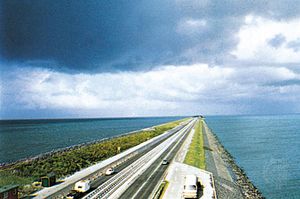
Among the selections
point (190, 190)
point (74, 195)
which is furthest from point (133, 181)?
point (190, 190)

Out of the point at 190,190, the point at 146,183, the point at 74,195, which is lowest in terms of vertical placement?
the point at 146,183

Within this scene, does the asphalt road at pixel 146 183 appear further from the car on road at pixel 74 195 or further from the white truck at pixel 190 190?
the car on road at pixel 74 195

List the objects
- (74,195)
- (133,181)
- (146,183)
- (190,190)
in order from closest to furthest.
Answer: (74,195)
(190,190)
(146,183)
(133,181)

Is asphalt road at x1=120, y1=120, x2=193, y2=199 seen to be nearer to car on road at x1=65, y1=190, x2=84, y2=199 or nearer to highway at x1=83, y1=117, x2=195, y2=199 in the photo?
highway at x1=83, y1=117, x2=195, y2=199

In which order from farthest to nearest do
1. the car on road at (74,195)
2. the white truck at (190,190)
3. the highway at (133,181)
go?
the highway at (133,181), the white truck at (190,190), the car on road at (74,195)

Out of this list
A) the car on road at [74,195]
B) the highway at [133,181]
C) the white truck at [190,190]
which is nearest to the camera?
the car on road at [74,195]

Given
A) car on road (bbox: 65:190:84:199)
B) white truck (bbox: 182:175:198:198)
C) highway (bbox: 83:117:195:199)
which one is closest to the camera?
car on road (bbox: 65:190:84:199)

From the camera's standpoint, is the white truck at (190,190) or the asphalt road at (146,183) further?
the asphalt road at (146,183)

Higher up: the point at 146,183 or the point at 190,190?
the point at 190,190

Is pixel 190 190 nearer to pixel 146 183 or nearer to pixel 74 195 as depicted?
pixel 146 183

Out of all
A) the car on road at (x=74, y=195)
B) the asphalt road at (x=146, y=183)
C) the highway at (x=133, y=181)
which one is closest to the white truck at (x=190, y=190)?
the asphalt road at (x=146, y=183)

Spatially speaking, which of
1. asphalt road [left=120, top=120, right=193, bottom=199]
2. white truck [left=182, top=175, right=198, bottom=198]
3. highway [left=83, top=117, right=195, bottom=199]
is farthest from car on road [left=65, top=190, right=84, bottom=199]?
white truck [left=182, top=175, right=198, bottom=198]
